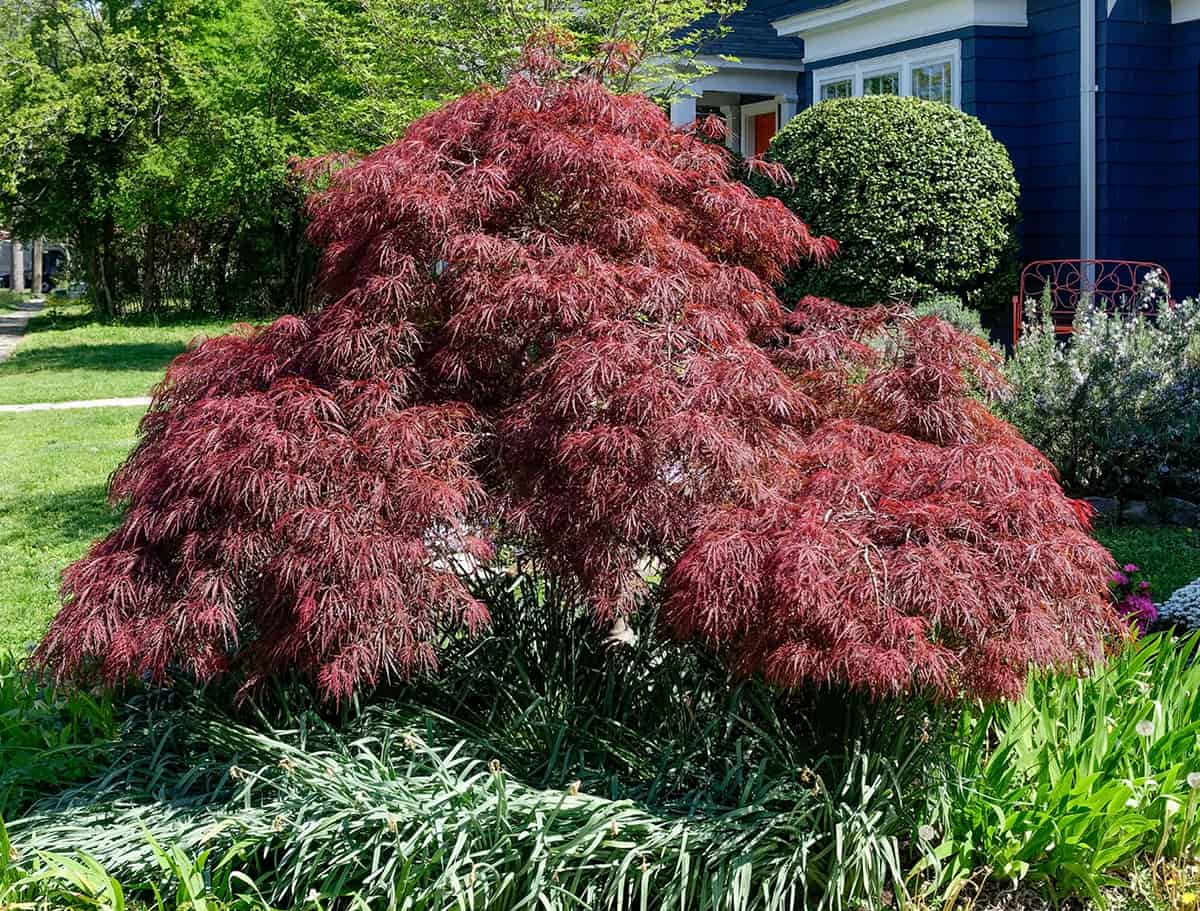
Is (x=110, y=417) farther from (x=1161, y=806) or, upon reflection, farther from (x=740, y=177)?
(x=1161, y=806)

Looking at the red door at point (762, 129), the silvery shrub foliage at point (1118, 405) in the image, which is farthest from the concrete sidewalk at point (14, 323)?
the silvery shrub foliage at point (1118, 405)

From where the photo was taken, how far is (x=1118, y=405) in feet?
23.9

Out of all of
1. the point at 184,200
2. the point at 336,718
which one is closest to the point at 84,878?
the point at 336,718

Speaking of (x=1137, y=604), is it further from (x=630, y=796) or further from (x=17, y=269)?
(x=17, y=269)

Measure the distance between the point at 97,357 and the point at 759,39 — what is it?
391 inches

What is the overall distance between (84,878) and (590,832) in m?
1.31

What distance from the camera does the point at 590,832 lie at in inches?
127

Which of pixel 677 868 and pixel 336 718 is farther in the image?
pixel 336 718

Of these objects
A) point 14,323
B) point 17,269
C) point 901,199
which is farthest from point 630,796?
point 17,269

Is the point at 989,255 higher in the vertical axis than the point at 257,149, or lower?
lower

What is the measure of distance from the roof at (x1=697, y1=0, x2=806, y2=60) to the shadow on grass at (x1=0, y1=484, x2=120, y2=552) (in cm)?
998

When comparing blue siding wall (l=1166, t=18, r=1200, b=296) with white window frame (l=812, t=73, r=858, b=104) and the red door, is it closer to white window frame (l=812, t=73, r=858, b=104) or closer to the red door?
white window frame (l=812, t=73, r=858, b=104)

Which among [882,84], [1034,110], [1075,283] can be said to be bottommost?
[1075,283]

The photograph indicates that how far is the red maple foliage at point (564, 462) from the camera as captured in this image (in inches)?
123
